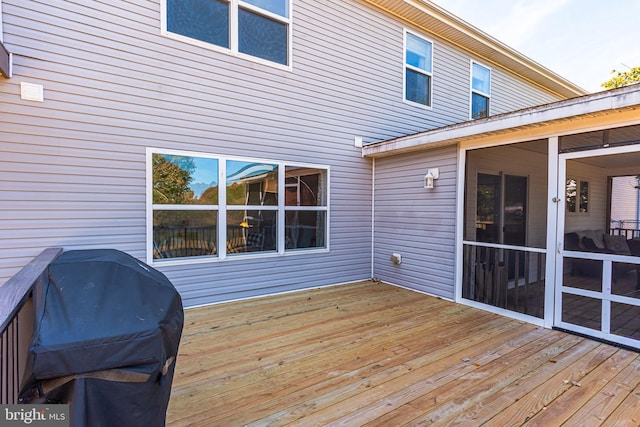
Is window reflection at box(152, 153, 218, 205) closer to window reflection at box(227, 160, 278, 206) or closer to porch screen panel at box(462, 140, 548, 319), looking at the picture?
window reflection at box(227, 160, 278, 206)

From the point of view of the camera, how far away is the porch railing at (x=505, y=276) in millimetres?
4004

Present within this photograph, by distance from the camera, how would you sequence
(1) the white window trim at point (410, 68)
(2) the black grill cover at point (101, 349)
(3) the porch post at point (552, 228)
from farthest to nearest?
(1) the white window trim at point (410, 68), (3) the porch post at point (552, 228), (2) the black grill cover at point (101, 349)

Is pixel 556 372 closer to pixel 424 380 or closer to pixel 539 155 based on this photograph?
pixel 424 380

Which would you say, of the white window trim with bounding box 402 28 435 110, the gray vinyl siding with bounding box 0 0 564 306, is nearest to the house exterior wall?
the gray vinyl siding with bounding box 0 0 564 306

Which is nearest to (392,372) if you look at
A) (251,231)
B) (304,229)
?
(251,231)

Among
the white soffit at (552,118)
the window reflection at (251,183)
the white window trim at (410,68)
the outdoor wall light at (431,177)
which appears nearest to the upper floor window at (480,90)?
the white window trim at (410,68)

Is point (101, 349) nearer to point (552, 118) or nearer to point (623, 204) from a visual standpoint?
point (552, 118)

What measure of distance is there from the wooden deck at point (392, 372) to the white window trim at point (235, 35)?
3.55 m

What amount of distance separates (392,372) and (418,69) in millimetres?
6018

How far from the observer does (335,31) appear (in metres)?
5.54

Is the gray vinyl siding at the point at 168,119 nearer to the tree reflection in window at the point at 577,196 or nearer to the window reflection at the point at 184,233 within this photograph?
the window reflection at the point at 184,233

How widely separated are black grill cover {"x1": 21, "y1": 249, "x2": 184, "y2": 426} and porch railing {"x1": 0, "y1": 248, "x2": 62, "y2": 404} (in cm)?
14

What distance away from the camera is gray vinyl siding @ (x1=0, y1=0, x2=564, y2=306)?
11.2 ft

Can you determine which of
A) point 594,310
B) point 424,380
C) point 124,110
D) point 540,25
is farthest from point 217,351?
point 540,25
